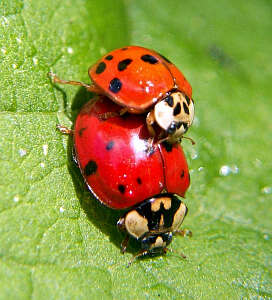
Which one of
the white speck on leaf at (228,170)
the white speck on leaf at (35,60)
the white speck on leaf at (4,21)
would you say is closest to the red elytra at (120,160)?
the white speck on leaf at (35,60)

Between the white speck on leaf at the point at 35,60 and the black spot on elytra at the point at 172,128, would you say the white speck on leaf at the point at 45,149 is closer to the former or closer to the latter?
the white speck on leaf at the point at 35,60

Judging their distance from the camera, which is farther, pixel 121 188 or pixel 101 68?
pixel 101 68

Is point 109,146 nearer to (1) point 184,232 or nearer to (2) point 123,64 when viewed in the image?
(2) point 123,64

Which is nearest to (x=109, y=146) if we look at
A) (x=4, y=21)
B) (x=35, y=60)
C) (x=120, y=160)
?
(x=120, y=160)

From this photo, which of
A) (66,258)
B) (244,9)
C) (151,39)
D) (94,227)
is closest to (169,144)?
(94,227)

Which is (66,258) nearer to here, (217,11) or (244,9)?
(217,11)
